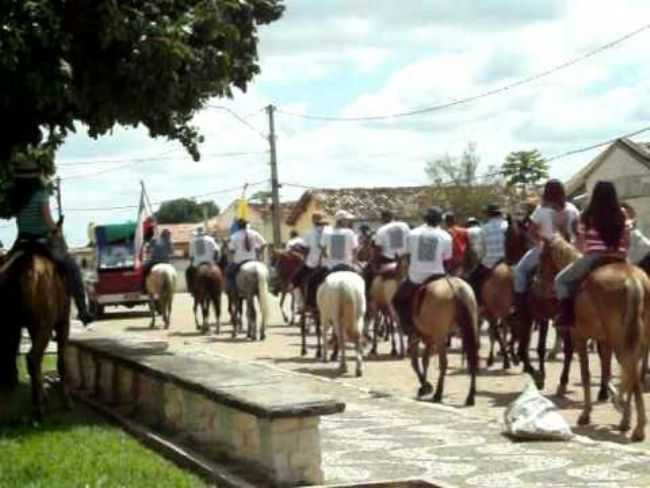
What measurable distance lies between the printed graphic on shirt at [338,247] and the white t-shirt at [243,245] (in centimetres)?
676

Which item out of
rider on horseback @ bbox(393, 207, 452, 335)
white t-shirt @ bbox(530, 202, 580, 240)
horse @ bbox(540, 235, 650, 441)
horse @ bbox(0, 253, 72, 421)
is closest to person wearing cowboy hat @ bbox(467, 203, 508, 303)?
white t-shirt @ bbox(530, 202, 580, 240)

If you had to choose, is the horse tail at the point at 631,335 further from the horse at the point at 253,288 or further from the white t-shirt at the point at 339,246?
the horse at the point at 253,288

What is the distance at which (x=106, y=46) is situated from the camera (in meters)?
13.6

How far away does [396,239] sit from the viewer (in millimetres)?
21281

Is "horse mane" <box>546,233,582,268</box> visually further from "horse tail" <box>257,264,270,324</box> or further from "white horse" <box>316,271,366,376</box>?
"horse tail" <box>257,264,270,324</box>

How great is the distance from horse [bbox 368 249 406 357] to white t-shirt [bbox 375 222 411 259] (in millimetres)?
196

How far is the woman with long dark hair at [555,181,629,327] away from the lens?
12.5 metres

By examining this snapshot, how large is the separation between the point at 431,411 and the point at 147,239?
2558 centimetres

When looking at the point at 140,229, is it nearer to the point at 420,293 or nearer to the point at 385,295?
the point at 385,295

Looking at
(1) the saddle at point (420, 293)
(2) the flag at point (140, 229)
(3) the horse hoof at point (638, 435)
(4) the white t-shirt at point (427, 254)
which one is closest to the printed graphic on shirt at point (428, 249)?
(4) the white t-shirt at point (427, 254)

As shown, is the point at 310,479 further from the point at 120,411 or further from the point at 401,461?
the point at 120,411

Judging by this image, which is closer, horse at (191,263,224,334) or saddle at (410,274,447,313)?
saddle at (410,274,447,313)

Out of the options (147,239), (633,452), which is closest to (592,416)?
(633,452)

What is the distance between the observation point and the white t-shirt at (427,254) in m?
15.3
